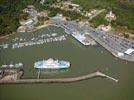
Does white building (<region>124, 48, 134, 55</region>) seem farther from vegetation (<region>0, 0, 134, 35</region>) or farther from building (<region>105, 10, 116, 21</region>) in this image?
building (<region>105, 10, 116, 21</region>)

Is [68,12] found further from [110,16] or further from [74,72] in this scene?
[74,72]

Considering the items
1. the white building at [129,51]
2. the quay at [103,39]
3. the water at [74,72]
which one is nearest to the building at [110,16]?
the quay at [103,39]

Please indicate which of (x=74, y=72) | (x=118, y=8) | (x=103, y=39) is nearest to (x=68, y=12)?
(x=118, y=8)

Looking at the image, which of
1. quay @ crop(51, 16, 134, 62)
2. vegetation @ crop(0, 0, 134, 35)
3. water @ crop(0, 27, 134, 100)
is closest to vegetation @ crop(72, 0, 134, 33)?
vegetation @ crop(0, 0, 134, 35)

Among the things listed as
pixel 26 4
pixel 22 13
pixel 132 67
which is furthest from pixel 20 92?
pixel 26 4

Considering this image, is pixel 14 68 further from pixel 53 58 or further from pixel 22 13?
pixel 22 13
